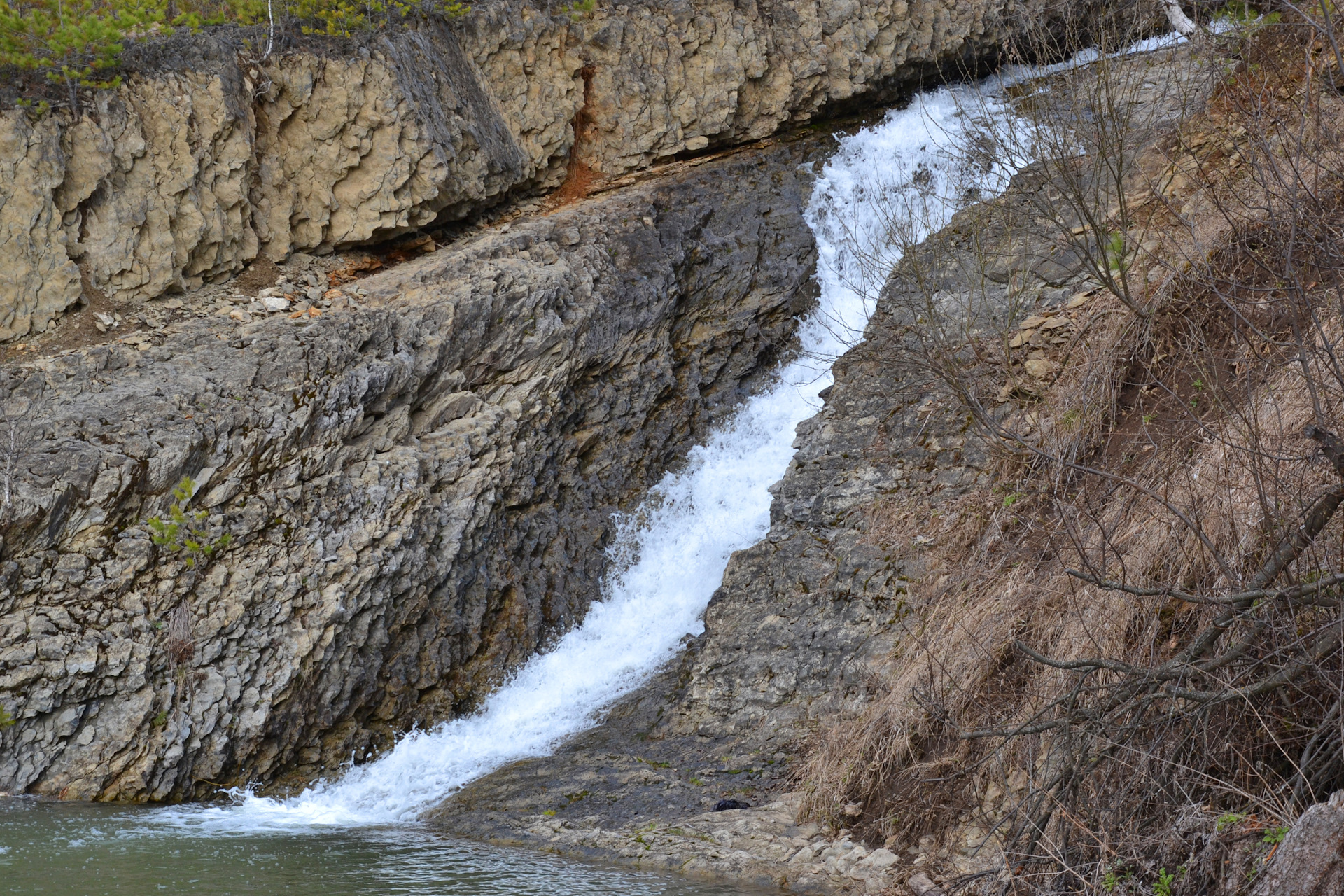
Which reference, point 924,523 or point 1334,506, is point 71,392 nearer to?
point 924,523

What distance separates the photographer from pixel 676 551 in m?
11.5

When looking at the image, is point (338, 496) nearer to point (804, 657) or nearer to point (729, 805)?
point (804, 657)

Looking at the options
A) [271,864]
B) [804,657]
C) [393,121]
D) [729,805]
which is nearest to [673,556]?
[804,657]

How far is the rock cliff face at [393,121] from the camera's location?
35.7ft

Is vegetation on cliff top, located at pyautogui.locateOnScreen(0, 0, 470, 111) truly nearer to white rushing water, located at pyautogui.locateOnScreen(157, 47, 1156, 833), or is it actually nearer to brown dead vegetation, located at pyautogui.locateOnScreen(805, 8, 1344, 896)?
white rushing water, located at pyautogui.locateOnScreen(157, 47, 1156, 833)

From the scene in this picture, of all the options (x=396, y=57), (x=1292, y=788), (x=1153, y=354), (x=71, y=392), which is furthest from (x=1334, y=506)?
(x=396, y=57)

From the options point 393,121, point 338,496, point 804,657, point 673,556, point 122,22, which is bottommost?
point 804,657

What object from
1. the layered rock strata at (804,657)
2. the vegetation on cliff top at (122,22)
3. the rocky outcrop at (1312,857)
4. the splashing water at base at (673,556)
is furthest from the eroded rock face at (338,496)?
the rocky outcrop at (1312,857)

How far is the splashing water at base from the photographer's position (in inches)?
354

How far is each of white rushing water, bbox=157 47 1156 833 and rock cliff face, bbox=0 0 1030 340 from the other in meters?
1.68

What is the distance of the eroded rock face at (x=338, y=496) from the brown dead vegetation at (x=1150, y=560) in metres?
Answer: 4.09

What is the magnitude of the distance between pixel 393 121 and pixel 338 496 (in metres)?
5.42

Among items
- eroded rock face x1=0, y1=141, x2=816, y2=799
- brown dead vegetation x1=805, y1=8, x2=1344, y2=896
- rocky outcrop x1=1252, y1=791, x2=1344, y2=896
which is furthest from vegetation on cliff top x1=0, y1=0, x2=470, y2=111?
rocky outcrop x1=1252, y1=791, x2=1344, y2=896

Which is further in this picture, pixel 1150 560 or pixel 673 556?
pixel 673 556
